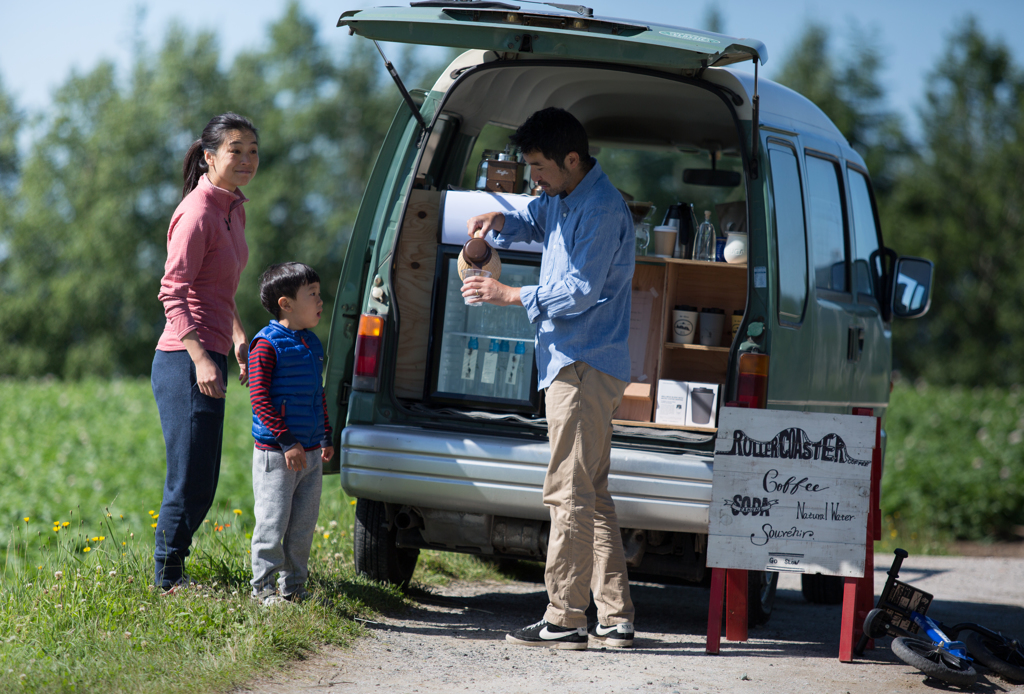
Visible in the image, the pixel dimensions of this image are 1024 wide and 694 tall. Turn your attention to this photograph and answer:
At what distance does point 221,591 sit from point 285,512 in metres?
0.43

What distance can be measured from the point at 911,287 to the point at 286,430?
13.0 ft

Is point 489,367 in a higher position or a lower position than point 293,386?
higher

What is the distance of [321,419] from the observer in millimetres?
4105

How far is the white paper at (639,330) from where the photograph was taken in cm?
505

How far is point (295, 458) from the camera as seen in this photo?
3904mm

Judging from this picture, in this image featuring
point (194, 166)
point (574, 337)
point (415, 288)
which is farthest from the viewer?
point (415, 288)

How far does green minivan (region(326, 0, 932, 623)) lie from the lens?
403 centimetres

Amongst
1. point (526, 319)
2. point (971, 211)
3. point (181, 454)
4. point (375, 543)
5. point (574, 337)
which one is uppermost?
point (971, 211)

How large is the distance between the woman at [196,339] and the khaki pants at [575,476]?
52.0 inches

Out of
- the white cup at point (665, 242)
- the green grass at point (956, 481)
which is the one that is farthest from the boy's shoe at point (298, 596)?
the green grass at point (956, 481)

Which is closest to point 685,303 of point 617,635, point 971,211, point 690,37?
point 690,37

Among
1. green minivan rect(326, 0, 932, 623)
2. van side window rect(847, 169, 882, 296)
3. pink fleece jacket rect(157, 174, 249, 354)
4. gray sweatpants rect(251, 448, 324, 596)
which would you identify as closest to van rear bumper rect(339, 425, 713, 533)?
green minivan rect(326, 0, 932, 623)

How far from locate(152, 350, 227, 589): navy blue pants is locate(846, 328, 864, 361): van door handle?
3.11 m

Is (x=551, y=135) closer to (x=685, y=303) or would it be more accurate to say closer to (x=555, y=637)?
(x=685, y=303)
